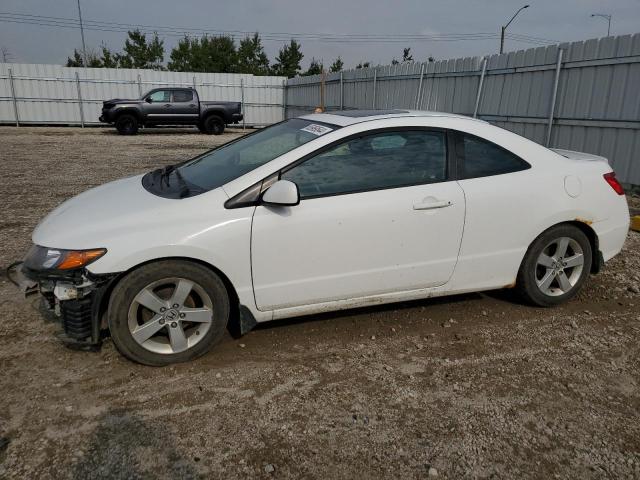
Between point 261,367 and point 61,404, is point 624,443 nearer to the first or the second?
point 261,367

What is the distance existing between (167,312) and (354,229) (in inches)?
48.7

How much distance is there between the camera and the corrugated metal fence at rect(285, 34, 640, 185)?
7.98m

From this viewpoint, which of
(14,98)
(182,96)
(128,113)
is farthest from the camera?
(14,98)

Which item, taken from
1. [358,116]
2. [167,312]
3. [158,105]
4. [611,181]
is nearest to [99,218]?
[167,312]

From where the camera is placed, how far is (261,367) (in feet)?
10.2

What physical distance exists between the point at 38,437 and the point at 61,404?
0.28 m

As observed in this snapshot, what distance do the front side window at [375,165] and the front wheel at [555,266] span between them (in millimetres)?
996

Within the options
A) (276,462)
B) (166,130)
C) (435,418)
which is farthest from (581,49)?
(166,130)

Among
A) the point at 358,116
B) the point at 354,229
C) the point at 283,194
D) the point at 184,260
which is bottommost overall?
the point at 184,260

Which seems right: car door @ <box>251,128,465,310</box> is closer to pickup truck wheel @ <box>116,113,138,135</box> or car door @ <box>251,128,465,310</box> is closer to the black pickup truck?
the black pickup truck

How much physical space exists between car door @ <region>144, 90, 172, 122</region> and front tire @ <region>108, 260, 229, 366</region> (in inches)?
763

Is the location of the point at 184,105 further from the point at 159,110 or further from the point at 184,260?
the point at 184,260

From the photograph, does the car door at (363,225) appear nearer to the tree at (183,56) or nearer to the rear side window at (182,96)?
the rear side window at (182,96)

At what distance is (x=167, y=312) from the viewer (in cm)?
298
